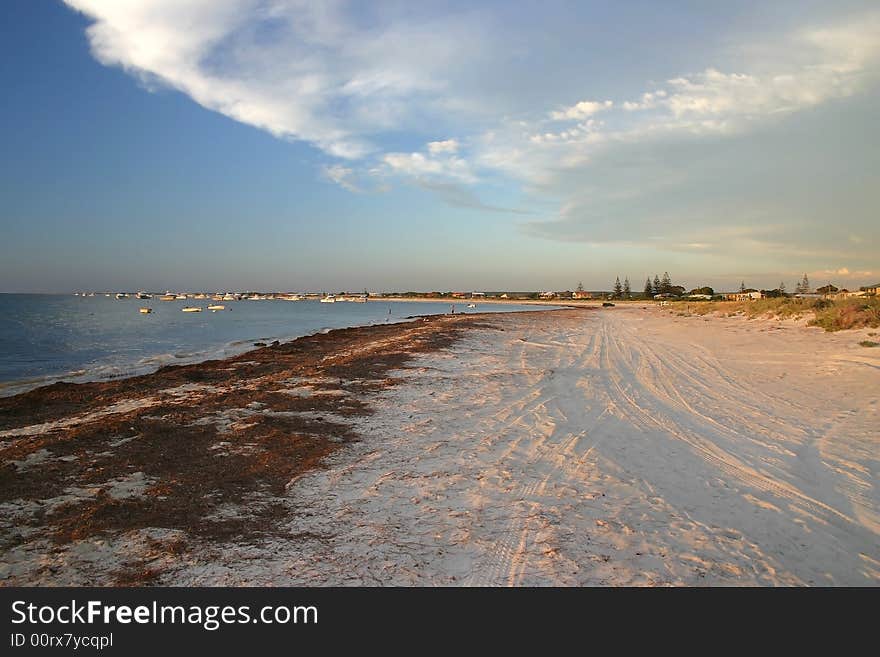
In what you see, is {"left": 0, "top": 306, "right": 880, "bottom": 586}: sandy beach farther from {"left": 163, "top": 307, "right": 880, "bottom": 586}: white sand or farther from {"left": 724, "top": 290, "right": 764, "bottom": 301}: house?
{"left": 724, "top": 290, "right": 764, "bottom": 301}: house

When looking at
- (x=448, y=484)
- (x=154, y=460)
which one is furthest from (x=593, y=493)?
(x=154, y=460)

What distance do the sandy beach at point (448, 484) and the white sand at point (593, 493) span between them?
0.03 m

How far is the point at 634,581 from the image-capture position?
12.9 feet

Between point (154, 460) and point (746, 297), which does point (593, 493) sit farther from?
point (746, 297)

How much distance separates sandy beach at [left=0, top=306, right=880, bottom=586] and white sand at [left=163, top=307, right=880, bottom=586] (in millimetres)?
30

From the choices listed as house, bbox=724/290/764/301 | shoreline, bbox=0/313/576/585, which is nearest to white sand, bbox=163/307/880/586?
shoreline, bbox=0/313/576/585

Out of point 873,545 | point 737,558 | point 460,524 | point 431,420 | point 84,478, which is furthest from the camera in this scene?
point 431,420

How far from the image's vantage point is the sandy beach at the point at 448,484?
4.17 metres

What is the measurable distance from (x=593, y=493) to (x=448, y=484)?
1797mm

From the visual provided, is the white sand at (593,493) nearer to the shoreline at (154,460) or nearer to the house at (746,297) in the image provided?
the shoreline at (154,460)

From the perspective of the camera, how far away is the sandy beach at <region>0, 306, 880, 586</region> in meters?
4.17
